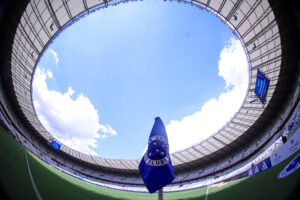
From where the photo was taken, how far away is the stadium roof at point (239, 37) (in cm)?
1388

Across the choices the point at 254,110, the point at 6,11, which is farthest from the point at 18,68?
the point at 254,110

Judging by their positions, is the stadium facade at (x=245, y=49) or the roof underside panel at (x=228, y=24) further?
the roof underside panel at (x=228, y=24)

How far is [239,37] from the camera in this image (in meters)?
17.8

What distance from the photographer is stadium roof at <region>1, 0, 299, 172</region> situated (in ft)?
45.5

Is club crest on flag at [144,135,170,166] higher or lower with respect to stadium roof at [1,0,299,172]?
lower

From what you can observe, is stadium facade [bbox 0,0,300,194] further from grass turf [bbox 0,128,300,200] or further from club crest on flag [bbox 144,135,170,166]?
club crest on flag [bbox 144,135,170,166]

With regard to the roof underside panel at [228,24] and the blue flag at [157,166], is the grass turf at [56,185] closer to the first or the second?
the blue flag at [157,166]

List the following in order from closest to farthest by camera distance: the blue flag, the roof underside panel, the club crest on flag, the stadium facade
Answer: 1. the blue flag
2. the club crest on flag
3. the stadium facade
4. the roof underside panel

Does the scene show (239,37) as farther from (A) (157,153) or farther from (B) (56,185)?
(B) (56,185)

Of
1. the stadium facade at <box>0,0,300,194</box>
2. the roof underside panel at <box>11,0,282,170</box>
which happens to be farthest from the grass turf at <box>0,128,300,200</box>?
the roof underside panel at <box>11,0,282,170</box>

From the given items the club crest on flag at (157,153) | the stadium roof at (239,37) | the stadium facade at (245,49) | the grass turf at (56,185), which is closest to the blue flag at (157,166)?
the club crest on flag at (157,153)

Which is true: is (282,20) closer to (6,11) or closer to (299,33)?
(299,33)

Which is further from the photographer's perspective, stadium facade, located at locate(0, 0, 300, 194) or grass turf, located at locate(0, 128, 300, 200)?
stadium facade, located at locate(0, 0, 300, 194)

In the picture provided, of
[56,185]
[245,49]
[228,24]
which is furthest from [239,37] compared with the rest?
[56,185]
